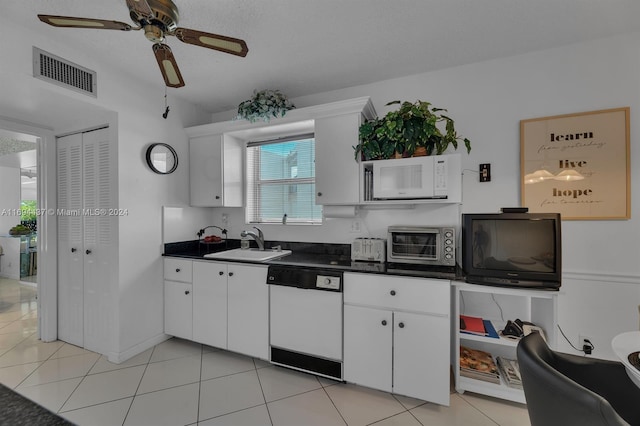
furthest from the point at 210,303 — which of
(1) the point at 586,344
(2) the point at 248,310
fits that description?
(1) the point at 586,344

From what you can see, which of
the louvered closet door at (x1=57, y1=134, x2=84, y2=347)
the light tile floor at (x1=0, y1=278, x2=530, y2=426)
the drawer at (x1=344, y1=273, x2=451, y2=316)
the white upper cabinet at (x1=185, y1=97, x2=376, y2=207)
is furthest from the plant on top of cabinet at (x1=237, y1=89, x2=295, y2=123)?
the light tile floor at (x1=0, y1=278, x2=530, y2=426)

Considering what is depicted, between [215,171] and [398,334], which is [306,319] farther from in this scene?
[215,171]

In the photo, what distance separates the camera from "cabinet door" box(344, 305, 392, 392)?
1.89 metres

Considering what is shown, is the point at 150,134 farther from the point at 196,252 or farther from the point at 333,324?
the point at 333,324

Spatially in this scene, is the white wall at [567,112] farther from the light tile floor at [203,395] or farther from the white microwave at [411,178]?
the light tile floor at [203,395]

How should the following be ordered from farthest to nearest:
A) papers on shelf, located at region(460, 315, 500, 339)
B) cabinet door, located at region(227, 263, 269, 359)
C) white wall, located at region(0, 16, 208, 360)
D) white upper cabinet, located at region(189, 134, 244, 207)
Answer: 1. white upper cabinet, located at region(189, 134, 244, 207)
2. cabinet door, located at region(227, 263, 269, 359)
3. white wall, located at region(0, 16, 208, 360)
4. papers on shelf, located at region(460, 315, 500, 339)

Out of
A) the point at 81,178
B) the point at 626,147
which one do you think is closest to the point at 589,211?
the point at 626,147

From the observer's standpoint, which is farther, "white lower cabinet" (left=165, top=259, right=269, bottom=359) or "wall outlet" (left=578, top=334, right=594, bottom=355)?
"white lower cabinet" (left=165, top=259, right=269, bottom=359)

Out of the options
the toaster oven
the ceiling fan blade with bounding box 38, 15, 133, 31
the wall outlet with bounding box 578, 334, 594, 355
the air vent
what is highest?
the air vent

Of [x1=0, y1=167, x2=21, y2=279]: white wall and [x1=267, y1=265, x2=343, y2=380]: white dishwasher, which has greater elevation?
[x1=0, y1=167, x2=21, y2=279]: white wall

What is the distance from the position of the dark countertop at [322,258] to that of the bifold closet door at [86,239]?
0.58 metres

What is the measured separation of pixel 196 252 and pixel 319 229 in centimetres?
135

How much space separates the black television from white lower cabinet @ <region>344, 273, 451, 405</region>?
0.29 metres

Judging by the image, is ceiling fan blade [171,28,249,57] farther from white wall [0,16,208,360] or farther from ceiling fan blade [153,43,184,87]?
white wall [0,16,208,360]
